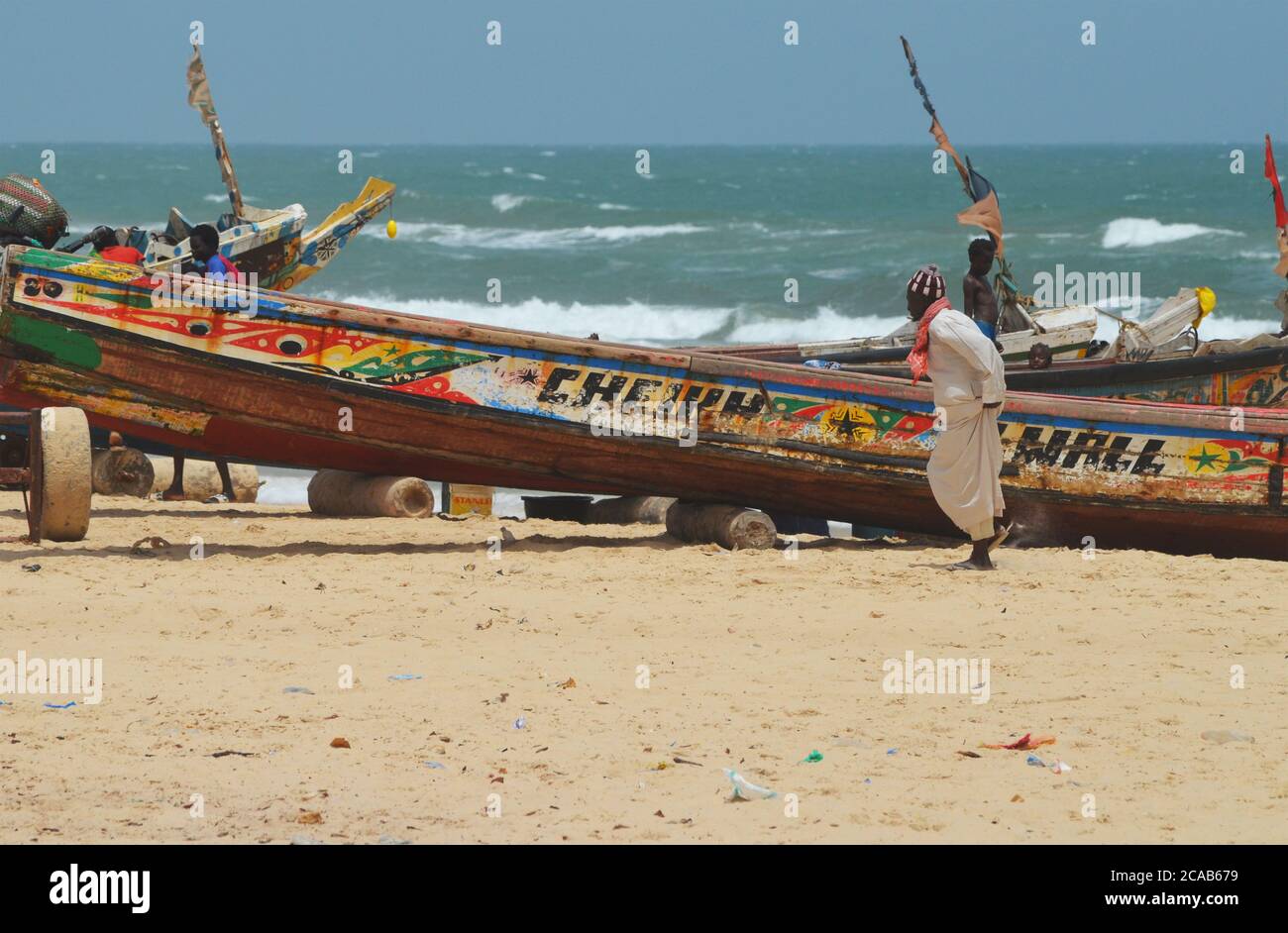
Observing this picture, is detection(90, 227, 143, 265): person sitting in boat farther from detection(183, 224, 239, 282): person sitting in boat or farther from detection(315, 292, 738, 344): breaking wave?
detection(315, 292, 738, 344): breaking wave

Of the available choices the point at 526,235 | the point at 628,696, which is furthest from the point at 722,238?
the point at 628,696

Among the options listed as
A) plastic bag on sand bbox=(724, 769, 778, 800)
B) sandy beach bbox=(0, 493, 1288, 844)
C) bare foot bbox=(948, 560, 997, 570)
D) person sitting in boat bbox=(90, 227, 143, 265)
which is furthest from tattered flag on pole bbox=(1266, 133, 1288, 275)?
person sitting in boat bbox=(90, 227, 143, 265)

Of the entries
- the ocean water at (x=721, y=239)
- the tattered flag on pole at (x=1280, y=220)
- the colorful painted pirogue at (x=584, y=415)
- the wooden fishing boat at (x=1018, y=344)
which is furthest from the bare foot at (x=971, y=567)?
the ocean water at (x=721, y=239)

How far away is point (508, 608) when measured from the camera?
24.8 ft

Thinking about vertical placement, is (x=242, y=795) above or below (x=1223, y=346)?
below

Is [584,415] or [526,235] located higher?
[526,235]

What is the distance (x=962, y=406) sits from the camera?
8273 mm

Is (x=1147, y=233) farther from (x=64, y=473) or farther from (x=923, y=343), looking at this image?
(x=64, y=473)

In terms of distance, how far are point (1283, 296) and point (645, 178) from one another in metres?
66.7

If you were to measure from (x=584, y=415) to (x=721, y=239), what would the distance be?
35.5 m

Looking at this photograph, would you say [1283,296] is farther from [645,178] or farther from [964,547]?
[645,178]

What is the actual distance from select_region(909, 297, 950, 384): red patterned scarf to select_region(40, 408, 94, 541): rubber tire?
4039 millimetres

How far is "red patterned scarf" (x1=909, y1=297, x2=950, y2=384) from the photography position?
8234 mm
